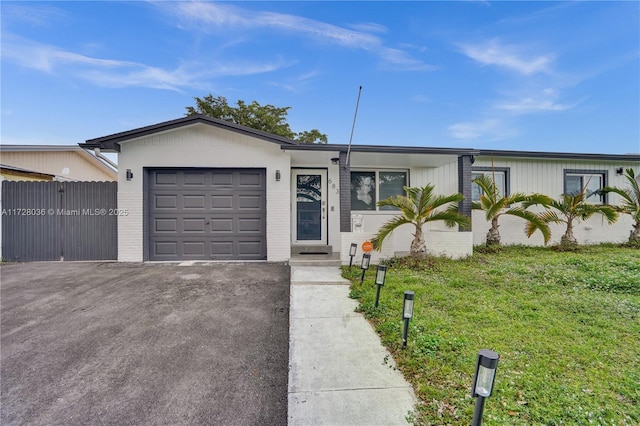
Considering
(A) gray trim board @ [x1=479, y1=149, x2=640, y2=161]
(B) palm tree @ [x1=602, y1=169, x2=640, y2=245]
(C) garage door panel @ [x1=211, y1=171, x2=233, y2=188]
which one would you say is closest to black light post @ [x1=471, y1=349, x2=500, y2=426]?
(C) garage door panel @ [x1=211, y1=171, x2=233, y2=188]

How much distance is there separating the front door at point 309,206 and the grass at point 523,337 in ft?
8.69

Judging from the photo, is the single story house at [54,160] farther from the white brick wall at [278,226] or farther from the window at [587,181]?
the window at [587,181]

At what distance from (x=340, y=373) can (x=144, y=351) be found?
204cm

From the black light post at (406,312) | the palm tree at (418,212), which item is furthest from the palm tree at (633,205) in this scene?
the black light post at (406,312)

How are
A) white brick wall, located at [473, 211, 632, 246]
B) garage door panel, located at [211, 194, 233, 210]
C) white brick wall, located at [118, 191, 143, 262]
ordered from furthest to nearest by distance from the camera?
white brick wall, located at [473, 211, 632, 246]
garage door panel, located at [211, 194, 233, 210]
white brick wall, located at [118, 191, 143, 262]

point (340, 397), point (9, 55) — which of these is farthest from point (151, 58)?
point (340, 397)

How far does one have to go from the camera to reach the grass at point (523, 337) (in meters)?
1.93

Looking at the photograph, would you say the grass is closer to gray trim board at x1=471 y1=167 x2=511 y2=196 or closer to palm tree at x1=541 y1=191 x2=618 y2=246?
palm tree at x1=541 y1=191 x2=618 y2=246

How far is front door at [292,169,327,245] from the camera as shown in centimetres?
810

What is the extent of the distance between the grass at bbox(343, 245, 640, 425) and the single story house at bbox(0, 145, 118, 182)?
11523mm

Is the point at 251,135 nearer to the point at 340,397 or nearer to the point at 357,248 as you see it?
the point at 357,248

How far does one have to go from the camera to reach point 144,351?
285 cm

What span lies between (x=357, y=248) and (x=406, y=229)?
2.24 metres

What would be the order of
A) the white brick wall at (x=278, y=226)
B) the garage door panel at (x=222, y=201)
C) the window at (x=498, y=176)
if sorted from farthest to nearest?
the window at (x=498, y=176)
the garage door panel at (x=222, y=201)
the white brick wall at (x=278, y=226)
